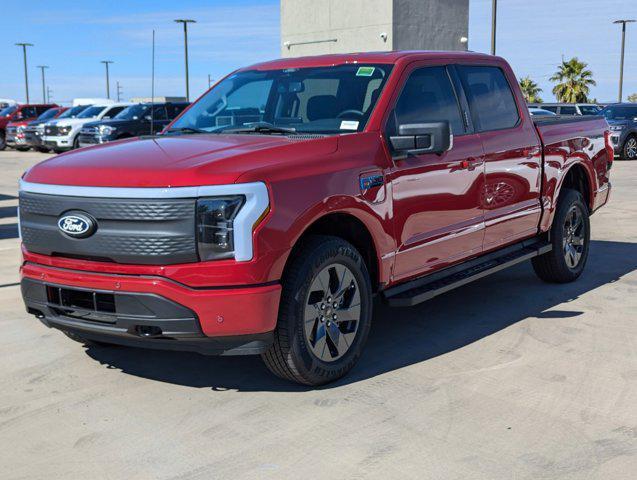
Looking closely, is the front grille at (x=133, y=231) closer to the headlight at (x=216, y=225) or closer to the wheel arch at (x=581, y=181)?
the headlight at (x=216, y=225)

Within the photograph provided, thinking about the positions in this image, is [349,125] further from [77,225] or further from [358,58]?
[77,225]

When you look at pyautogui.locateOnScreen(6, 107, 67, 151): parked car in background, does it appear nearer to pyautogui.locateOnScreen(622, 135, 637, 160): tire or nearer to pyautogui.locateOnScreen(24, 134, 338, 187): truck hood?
pyautogui.locateOnScreen(622, 135, 637, 160): tire

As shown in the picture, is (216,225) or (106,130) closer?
(216,225)

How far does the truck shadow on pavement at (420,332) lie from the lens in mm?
4848

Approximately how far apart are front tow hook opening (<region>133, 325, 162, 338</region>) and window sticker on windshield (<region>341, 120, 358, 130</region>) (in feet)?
5.84

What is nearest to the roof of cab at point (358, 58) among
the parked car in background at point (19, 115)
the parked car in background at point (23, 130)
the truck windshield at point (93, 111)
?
the truck windshield at point (93, 111)

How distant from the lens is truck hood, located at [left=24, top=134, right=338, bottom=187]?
4.04 meters

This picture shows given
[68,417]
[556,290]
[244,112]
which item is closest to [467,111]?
[244,112]

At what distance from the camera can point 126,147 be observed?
4.78 m

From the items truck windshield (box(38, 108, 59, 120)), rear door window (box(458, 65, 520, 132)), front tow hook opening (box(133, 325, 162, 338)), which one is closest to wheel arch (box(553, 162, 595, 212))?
rear door window (box(458, 65, 520, 132))

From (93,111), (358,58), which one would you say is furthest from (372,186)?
(93,111)

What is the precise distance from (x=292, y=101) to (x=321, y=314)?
5.67ft

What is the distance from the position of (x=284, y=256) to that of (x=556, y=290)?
12.2ft

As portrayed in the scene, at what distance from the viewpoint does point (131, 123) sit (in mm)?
23984
